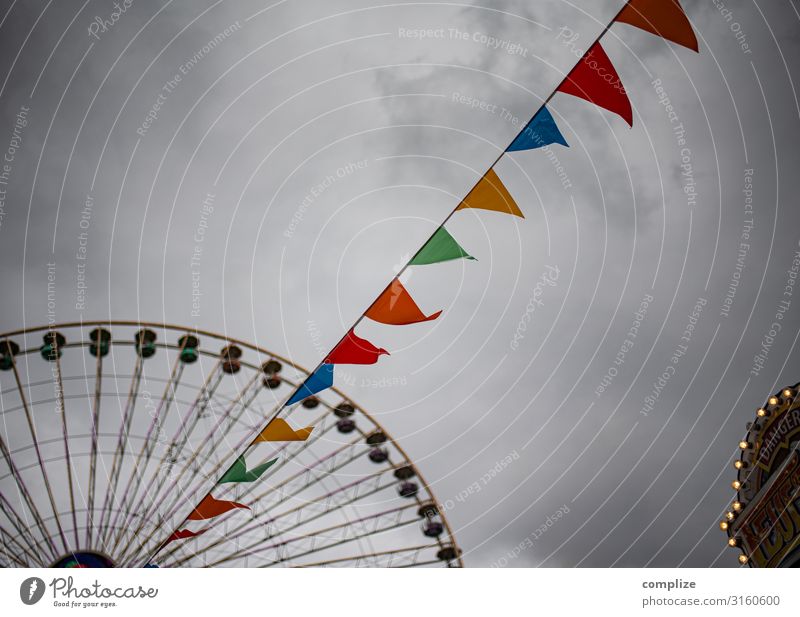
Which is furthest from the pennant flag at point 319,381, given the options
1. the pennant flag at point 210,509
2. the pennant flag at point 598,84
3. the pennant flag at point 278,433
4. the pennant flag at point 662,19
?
the pennant flag at point 662,19

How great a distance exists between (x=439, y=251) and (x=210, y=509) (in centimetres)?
567

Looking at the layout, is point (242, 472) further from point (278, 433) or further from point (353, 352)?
point (353, 352)

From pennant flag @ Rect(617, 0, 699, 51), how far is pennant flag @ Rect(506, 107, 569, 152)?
1.43 m

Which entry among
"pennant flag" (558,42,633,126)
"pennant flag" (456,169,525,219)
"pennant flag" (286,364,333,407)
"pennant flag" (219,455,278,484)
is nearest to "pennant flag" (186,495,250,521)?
"pennant flag" (219,455,278,484)

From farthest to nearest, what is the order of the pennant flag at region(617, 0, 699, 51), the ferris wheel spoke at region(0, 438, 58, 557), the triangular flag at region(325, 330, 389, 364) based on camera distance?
the ferris wheel spoke at region(0, 438, 58, 557)
the triangular flag at region(325, 330, 389, 364)
the pennant flag at region(617, 0, 699, 51)

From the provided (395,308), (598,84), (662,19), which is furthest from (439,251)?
(662,19)

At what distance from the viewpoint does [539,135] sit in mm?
7539

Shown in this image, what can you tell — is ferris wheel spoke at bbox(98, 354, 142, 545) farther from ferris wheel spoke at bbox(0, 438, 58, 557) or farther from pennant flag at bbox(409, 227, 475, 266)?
pennant flag at bbox(409, 227, 475, 266)

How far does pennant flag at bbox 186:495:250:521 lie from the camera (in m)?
A: 9.34

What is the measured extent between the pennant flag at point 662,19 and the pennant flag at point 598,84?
0.50 metres
